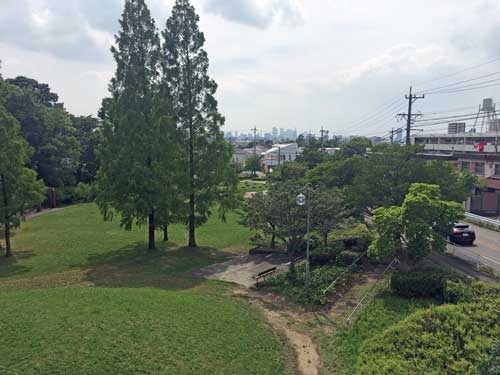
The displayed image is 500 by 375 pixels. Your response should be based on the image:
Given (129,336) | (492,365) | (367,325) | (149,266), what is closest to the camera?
(492,365)

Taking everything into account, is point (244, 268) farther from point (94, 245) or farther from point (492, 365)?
point (492, 365)

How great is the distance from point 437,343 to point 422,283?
4202 mm

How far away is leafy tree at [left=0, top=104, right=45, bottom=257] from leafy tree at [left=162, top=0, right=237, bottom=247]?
8580 mm

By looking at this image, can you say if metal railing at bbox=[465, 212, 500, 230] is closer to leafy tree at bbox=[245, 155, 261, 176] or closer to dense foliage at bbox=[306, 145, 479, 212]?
dense foliage at bbox=[306, 145, 479, 212]

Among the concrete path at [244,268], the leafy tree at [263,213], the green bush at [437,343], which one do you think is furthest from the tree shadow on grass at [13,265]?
the green bush at [437,343]

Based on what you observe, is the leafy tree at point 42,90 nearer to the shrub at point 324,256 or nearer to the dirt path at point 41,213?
the dirt path at point 41,213

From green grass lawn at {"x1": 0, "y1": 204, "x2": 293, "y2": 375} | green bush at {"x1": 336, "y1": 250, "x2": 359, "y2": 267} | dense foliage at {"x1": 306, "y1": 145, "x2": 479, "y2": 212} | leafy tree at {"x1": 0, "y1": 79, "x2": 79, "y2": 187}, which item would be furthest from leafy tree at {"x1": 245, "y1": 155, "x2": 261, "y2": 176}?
green bush at {"x1": 336, "y1": 250, "x2": 359, "y2": 267}

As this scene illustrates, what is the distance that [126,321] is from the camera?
11344 mm

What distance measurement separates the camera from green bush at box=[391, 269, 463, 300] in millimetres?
13992

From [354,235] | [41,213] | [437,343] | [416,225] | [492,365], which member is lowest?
[41,213]

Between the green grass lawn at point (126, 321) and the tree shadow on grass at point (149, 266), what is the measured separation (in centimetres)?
5

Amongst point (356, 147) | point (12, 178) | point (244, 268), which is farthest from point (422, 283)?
point (356, 147)

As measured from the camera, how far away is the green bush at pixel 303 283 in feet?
49.4

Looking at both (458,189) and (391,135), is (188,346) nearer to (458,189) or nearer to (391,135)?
(458,189)
